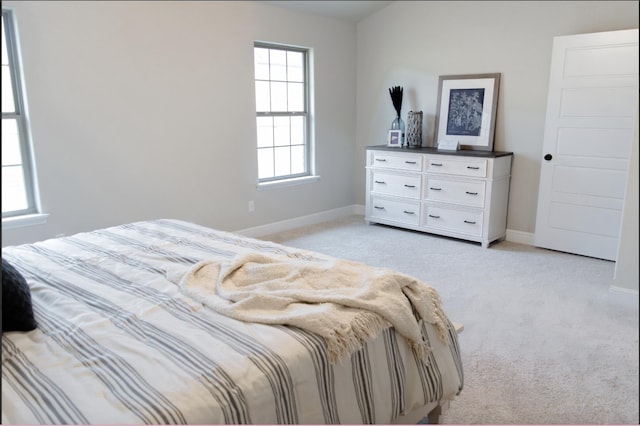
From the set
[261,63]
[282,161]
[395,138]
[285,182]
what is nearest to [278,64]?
[261,63]

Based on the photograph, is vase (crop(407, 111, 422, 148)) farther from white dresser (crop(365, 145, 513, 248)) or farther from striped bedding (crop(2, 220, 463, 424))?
striped bedding (crop(2, 220, 463, 424))

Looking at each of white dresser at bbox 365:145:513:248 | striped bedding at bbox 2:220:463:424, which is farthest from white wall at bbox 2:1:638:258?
striped bedding at bbox 2:220:463:424

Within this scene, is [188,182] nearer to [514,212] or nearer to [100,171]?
[100,171]

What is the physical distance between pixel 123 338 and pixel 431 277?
2.63 m

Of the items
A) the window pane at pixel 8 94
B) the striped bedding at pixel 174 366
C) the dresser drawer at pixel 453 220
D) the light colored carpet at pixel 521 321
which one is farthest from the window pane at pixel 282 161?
the striped bedding at pixel 174 366

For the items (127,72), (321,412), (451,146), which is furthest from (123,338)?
(451,146)

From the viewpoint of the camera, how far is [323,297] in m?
1.57

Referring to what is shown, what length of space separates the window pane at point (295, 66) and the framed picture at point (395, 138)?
110cm

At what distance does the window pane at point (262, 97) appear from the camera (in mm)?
4723

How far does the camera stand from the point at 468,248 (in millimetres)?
4352

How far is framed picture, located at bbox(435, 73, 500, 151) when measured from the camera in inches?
181

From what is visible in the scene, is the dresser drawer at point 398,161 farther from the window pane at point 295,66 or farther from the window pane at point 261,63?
the window pane at point 261,63

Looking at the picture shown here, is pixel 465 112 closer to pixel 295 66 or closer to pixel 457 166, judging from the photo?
pixel 457 166

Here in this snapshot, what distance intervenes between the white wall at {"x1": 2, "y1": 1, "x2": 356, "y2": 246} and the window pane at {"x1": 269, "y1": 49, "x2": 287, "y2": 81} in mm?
170
